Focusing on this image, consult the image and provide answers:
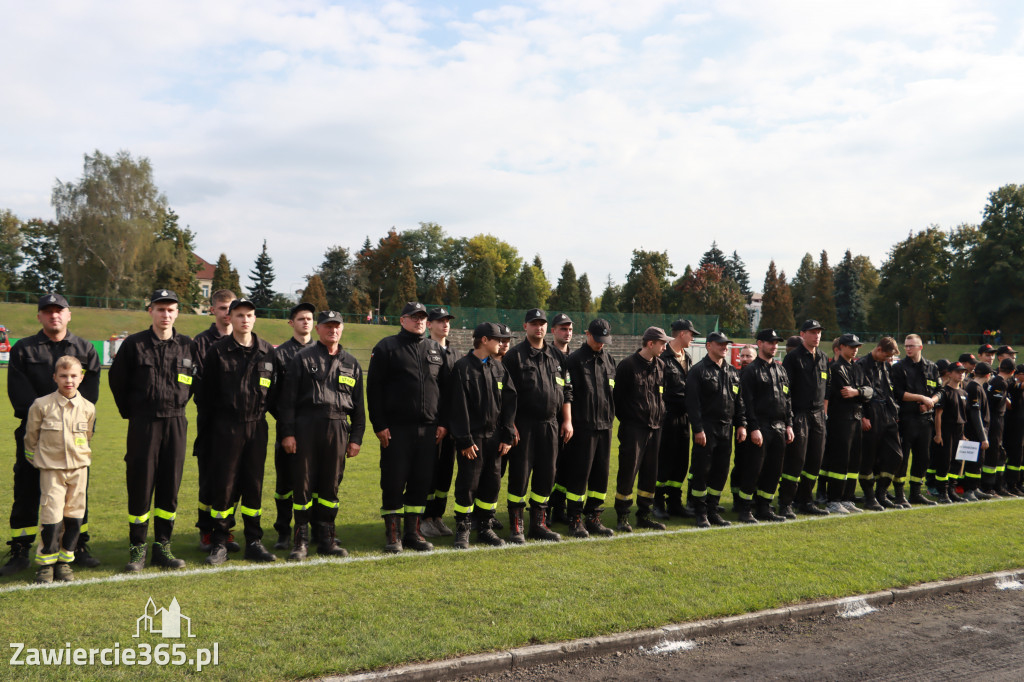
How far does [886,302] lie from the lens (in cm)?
7538

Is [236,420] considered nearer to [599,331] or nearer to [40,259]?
[599,331]

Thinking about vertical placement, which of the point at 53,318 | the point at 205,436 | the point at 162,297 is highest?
the point at 162,297

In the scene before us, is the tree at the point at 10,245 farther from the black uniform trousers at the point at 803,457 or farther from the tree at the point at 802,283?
the tree at the point at 802,283

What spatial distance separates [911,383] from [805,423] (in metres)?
2.43

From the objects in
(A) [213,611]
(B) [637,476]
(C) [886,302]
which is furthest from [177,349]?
(C) [886,302]

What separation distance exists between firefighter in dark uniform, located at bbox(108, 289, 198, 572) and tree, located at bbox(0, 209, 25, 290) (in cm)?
8665

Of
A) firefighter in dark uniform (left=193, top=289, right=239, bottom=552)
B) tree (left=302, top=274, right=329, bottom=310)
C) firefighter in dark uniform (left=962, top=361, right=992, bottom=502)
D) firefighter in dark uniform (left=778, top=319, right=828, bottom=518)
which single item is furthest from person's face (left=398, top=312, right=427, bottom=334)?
tree (left=302, top=274, right=329, bottom=310)

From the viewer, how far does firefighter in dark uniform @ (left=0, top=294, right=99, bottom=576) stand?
575 centimetres

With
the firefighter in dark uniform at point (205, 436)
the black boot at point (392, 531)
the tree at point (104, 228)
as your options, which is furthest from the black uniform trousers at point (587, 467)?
the tree at point (104, 228)

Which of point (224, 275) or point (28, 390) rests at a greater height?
point (224, 275)

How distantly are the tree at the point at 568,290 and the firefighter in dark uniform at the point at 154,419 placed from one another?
266ft

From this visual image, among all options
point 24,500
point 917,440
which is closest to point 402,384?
point 24,500

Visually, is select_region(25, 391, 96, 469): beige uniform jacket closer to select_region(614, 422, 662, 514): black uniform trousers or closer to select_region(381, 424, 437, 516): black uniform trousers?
select_region(381, 424, 437, 516): black uniform trousers

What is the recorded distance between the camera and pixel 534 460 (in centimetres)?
736
